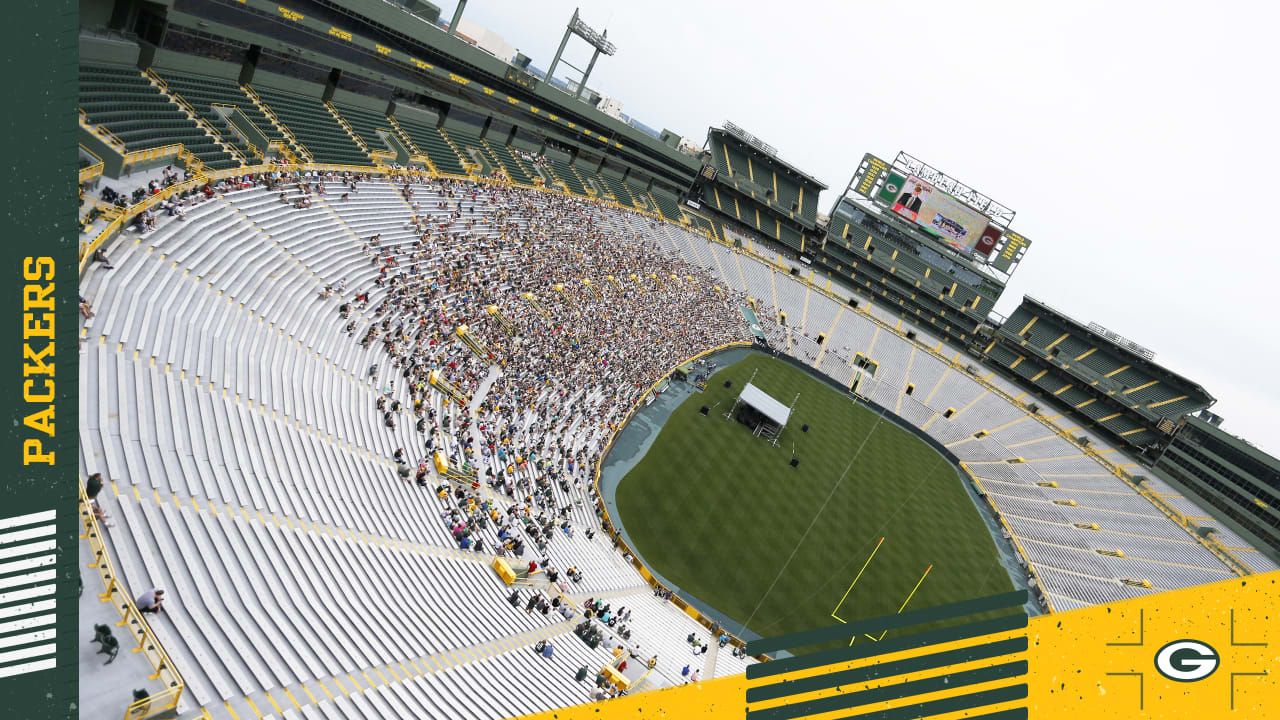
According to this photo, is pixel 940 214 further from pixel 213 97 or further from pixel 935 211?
pixel 213 97

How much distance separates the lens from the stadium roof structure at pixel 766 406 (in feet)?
113

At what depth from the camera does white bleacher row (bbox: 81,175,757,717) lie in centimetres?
975

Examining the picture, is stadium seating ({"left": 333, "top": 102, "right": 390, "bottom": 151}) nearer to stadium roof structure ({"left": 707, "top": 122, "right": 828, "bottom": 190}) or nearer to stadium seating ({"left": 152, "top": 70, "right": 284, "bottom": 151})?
stadium seating ({"left": 152, "top": 70, "right": 284, "bottom": 151})

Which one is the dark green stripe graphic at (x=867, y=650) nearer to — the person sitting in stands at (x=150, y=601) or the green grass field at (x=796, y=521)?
the person sitting in stands at (x=150, y=601)

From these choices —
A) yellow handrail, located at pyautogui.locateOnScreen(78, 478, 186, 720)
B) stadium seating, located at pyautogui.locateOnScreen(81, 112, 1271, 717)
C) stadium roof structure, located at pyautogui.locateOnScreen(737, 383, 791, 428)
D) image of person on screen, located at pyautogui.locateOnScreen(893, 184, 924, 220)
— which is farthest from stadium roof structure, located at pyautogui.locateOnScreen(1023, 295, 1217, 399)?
yellow handrail, located at pyautogui.locateOnScreen(78, 478, 186, 720)

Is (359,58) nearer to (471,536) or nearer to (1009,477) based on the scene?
(471,536)

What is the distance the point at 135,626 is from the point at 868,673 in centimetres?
1042

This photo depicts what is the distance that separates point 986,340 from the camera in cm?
6494

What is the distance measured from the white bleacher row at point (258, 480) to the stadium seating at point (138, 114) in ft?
8.49

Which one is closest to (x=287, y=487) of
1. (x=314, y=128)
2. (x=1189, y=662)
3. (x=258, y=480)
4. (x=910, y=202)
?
(x=258, y=480)

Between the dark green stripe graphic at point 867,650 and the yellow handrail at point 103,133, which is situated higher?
the dark green stripe graphic at point 867,650

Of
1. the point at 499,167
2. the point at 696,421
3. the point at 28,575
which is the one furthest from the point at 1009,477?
the point at 28,575

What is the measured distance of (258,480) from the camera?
12.7m

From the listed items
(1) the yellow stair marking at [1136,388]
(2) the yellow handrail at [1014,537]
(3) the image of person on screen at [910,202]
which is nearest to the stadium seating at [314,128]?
(2) the yellow handrail at [1014,537]
